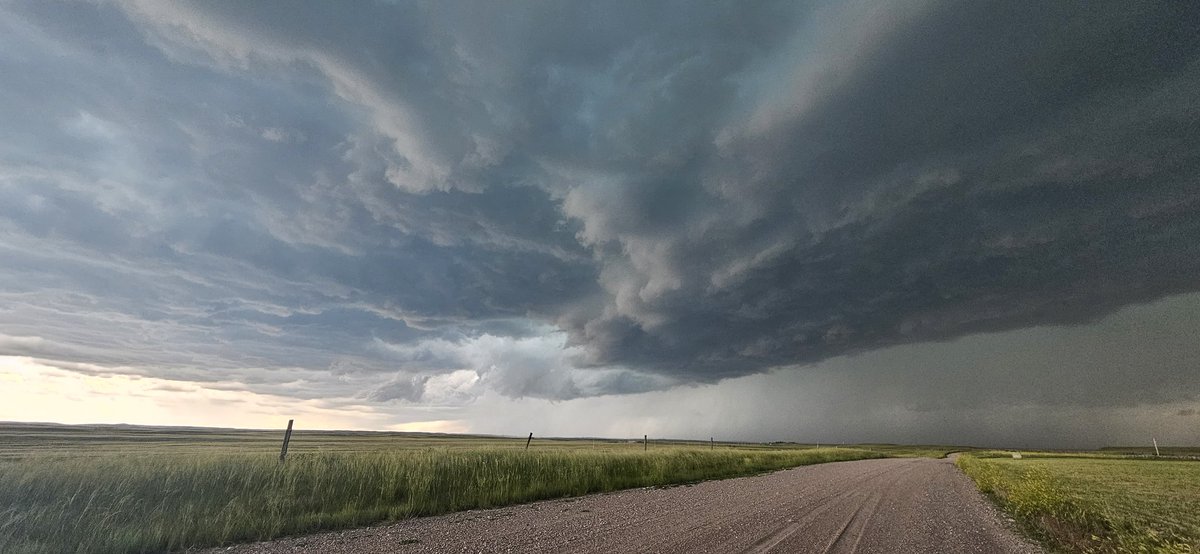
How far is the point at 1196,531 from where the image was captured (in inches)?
400

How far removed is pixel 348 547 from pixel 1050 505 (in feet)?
59.8

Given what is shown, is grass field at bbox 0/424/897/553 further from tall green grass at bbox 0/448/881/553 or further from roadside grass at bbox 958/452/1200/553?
roadside grass at bbox 958/452/1200/553

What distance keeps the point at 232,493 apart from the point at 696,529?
38.7ft

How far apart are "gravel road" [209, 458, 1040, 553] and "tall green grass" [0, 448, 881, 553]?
3.27 ft

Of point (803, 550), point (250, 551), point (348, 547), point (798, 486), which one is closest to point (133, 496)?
point (250, 551)

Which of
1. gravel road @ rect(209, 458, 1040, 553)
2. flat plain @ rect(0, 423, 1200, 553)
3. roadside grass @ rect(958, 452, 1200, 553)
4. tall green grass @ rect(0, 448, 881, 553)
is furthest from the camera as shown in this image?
roadside grass @ rect(958, 452, 1200, 553)

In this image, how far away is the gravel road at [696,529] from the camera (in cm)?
873

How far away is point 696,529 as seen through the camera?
400 inches

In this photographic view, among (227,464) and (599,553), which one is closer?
(599,553)

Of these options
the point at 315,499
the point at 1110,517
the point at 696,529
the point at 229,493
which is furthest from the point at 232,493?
the point at 1110,517

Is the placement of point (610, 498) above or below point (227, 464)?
below

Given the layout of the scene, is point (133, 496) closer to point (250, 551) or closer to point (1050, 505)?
point (250, 551)

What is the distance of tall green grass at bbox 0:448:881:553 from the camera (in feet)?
29.5

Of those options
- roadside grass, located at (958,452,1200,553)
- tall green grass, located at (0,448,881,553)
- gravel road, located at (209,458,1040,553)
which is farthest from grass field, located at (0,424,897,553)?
roadside grass, located at (958,452,1200,553)
